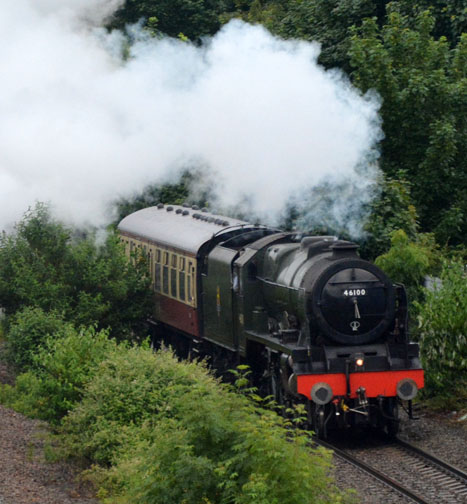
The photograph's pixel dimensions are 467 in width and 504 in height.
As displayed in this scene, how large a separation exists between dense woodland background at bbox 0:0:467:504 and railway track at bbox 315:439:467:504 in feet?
3.16

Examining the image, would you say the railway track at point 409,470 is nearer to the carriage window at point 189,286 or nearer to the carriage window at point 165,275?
the carriage window at point 189,286

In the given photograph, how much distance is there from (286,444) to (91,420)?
152 inches

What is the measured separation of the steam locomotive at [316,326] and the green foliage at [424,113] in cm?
722

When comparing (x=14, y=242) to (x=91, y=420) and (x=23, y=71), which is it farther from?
(x=91, y=420)

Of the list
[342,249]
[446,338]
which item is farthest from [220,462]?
[446,338]

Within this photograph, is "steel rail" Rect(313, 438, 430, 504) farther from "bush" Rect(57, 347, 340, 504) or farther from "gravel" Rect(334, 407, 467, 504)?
"bush" Rect(57, 347, 340, 504)

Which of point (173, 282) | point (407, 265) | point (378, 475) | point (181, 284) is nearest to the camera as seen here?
point (378, 475)

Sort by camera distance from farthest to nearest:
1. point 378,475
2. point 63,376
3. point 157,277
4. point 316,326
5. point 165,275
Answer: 1. point 157,277
2. point 165,275
3. point 63,376
4. point 316,326
5. point 378,475

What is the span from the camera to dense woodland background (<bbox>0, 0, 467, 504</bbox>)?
8.45 meters

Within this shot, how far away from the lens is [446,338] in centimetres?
1428

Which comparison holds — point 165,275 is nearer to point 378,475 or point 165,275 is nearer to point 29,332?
point 29,332

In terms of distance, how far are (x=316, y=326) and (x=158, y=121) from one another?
7135 millimetres

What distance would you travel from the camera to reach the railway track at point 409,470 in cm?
1013

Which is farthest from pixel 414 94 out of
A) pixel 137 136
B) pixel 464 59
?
A: pixel 137 136
